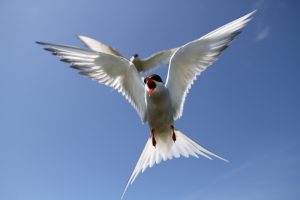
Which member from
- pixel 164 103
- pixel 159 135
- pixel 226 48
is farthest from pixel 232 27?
pixel 159 135

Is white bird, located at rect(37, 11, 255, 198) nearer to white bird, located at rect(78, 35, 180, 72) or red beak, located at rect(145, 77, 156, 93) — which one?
red beak, located at rect(145, 77, 156, 93)

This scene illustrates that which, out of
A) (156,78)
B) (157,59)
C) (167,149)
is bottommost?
(167,149)

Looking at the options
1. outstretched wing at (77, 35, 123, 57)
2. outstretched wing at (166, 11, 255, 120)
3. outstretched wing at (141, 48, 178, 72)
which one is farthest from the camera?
outstretched wing at (141, 48, 178, 72)

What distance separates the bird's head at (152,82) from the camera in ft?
20.5

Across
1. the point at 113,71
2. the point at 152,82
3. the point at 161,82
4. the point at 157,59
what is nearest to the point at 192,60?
the point at 161,82

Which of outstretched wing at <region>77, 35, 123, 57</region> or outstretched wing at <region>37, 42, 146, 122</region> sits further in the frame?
outstretched wing at <region>77, 35, 123, 57</region>

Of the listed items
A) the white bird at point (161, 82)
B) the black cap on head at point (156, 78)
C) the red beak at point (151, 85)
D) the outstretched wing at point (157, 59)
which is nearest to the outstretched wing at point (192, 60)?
the white bird at point (161, 82)

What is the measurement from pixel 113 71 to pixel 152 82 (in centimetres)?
76

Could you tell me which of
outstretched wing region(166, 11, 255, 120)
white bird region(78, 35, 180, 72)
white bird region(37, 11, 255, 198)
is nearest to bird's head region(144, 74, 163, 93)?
white bird region(37, 11, 255, 198)

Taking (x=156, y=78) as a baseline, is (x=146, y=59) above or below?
above

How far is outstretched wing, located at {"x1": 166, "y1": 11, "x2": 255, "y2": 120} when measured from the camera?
20.8ft

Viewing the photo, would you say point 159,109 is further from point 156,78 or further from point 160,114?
point 156,78

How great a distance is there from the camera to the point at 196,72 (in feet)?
22.4

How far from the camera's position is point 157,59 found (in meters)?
8.98
